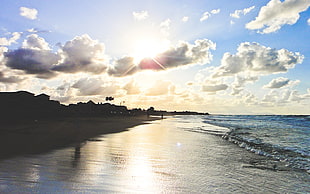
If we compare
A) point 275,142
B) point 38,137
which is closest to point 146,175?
point 38,137

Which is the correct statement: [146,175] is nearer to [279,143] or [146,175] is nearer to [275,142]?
[279,143]

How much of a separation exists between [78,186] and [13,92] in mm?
61565

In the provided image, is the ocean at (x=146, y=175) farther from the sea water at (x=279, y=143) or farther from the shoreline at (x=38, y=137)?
the shoreline at (x=38, y=137)

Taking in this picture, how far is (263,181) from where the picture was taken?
7879 millimetres

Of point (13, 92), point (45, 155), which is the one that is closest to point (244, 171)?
point (45, 155)

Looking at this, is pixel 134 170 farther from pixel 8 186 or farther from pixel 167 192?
pixel 8 186

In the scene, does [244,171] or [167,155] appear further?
[167,155]

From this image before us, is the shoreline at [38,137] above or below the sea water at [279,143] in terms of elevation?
above

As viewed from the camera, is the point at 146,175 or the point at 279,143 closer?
the point at 146,175

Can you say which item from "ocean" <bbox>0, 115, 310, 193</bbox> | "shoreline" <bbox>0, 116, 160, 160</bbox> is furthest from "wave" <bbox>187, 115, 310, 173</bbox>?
"shoreline" <bbox>0, 116, 160, 160</bbox>

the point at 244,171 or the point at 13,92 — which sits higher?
the point at 13,92

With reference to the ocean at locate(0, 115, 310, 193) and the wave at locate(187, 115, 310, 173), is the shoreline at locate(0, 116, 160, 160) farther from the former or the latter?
the wave at locate(187, 115, 310, 173)

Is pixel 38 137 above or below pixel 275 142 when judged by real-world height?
above

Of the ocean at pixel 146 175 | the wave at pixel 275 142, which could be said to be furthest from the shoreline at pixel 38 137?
the wave at pixel 275 142
